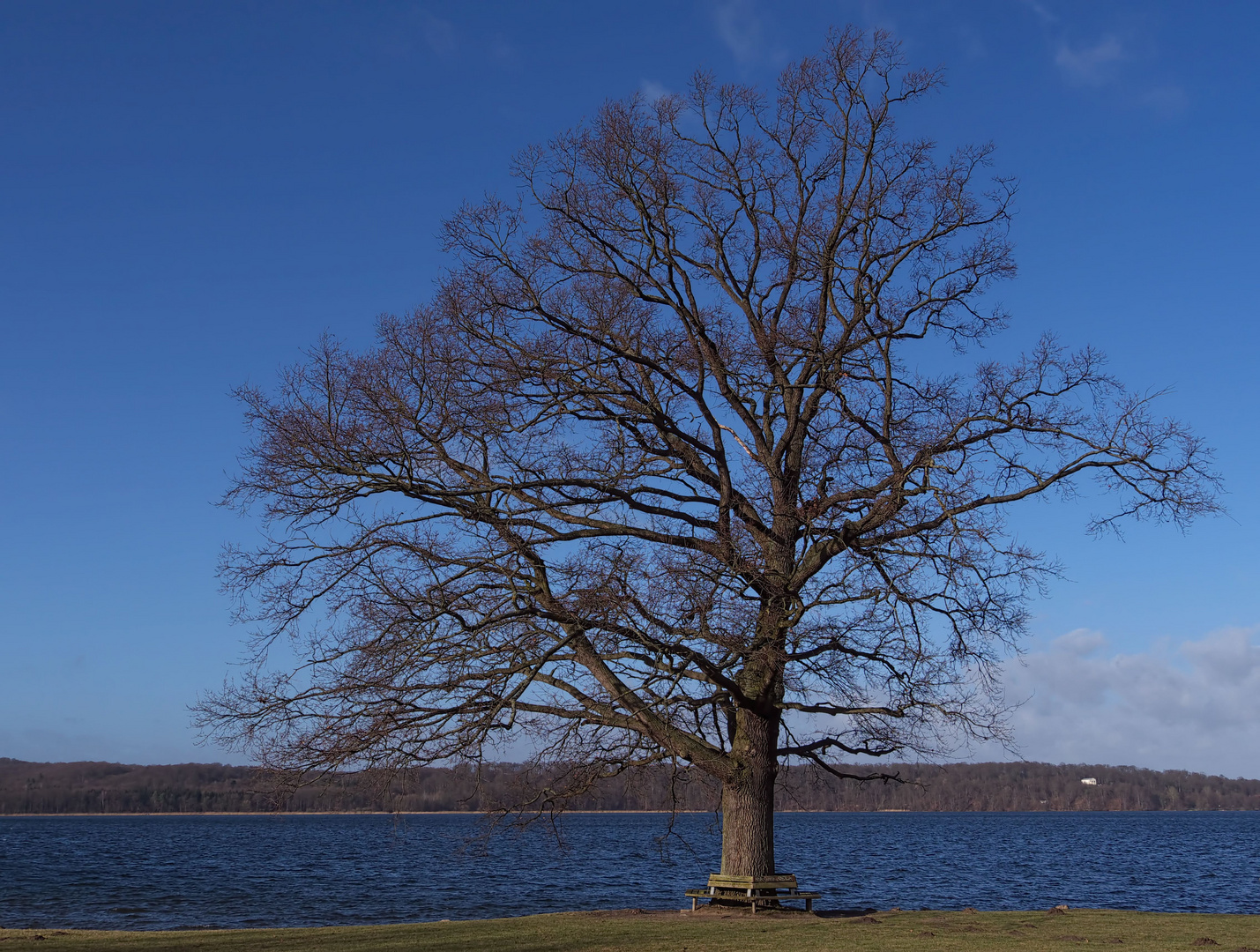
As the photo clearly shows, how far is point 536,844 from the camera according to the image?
83312 mm

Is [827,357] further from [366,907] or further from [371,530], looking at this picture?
[366,907]

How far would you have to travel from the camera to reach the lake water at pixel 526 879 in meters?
31.5

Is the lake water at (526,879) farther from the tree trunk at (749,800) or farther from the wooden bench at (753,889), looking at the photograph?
the wooden bench at (753,889)

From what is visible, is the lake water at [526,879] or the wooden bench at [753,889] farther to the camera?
the lake water at [526,879]

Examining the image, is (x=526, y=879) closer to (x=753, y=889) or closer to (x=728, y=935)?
(x=753, y=889)

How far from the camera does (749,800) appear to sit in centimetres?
1727

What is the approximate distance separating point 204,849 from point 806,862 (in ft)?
161

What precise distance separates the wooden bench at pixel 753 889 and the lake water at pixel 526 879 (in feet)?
2.85

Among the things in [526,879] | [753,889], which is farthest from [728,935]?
[526,879]

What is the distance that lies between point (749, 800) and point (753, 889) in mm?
1372

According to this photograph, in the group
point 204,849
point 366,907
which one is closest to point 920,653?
point 366,907

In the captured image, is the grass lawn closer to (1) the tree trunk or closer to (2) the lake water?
(1) the tree trunk

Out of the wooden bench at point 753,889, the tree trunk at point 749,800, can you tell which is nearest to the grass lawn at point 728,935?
the wooden bench at point 753,889

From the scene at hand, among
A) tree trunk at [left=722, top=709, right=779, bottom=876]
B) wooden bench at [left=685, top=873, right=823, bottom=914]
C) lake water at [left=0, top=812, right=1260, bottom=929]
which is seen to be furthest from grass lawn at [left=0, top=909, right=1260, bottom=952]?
lake water at [left=0, top=812, right=1260, bottom=929]
